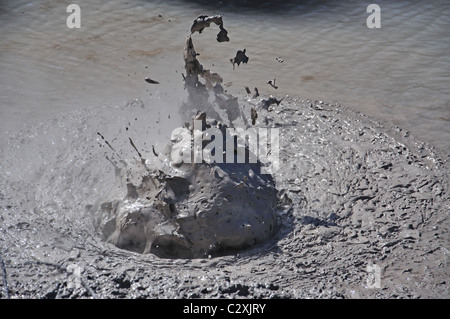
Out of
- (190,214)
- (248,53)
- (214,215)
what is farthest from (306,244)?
(248,53)

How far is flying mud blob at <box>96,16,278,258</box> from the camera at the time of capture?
338 cm

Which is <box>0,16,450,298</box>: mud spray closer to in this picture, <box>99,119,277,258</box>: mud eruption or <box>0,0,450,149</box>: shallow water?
<box>99,119,277,258</box>: mud eruption

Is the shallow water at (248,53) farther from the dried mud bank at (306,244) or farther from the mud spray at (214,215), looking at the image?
the dried mud bank at (306,244)

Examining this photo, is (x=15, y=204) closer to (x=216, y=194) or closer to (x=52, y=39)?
(x=216, y=194)

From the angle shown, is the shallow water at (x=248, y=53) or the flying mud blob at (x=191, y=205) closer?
the flying mud blob at (x=191, y=205)

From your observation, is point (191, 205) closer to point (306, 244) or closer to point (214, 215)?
point (214, 215)

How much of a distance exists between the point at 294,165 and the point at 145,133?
1.31 meters

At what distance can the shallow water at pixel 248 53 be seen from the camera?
5.38 metres

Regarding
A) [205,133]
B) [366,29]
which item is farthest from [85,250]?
[366,29]

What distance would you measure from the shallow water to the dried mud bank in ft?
2.71

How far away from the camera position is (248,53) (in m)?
6.27

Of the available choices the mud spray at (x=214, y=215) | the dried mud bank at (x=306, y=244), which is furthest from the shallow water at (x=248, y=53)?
the dried mud bank at (x=306, y=244)

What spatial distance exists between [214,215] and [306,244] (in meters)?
0.60

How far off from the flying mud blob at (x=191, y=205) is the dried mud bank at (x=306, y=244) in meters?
0.10
